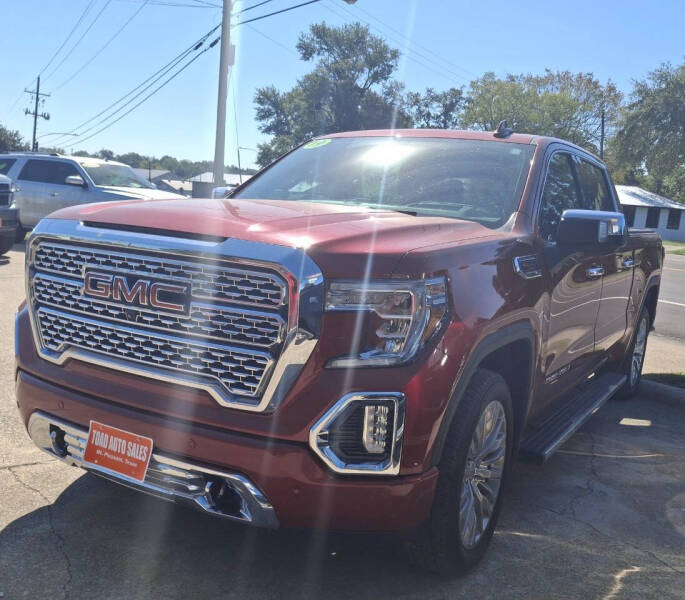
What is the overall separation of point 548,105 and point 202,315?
2608 inches

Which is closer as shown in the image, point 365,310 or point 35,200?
point 365,310

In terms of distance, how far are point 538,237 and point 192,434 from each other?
1951 millimetres

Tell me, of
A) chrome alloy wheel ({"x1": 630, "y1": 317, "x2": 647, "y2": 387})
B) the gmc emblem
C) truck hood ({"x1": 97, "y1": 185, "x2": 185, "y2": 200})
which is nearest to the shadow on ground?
the gmc emblem

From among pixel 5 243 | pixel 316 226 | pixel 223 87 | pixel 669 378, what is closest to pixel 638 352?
pixel 669 378

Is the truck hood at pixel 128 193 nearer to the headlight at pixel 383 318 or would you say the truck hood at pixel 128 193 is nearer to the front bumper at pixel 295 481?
the front bumper at pixel 295 481

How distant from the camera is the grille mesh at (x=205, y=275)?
101 inches

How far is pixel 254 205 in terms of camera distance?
137 inches

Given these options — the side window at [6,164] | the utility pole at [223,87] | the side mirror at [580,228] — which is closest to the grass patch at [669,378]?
the side mirror at [580,228]

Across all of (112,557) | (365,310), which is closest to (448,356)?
(365,310)

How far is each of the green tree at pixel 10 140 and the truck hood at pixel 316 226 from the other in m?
62.4

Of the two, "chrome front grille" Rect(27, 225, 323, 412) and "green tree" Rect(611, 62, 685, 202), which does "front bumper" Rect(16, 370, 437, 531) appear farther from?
"green tree" Rect(611, 62, 685, 202)

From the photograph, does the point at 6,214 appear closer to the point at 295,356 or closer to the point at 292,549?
the point at 292,549

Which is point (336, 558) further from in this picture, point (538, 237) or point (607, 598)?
point (538, 237)

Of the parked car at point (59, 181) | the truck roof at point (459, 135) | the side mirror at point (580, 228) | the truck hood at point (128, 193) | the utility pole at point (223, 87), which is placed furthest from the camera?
the utility pole at point (223, 87)
